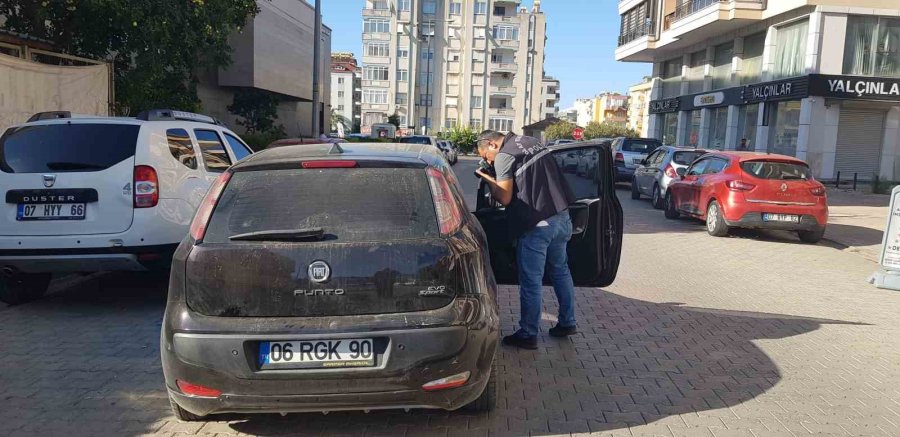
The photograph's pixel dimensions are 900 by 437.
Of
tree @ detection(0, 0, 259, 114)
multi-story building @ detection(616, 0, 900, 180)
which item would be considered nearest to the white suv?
tree @ detection(0, 0, 259, 114)

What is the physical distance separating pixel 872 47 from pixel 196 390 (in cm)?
3158

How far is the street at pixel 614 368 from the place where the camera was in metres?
4.09

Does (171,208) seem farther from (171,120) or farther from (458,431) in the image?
(458,431)

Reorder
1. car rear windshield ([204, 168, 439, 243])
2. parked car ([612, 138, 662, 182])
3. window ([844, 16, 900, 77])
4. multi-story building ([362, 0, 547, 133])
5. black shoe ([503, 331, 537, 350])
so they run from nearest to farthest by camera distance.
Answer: car rear windshield ([204, 168, 439, 243]), black shoe ([503, 331, 537, 350]), parked car ([612, 138, 662, 182]), window ([844, 16, 900, 77]), multi-story building ([362, 0, 547, 133])

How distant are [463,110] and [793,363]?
82.2 metres

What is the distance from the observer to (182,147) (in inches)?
268

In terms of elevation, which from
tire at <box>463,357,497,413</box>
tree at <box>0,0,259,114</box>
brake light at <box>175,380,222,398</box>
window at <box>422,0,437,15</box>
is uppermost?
window at <box>422,0,437,15</box>

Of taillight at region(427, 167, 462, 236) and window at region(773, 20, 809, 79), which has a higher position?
window at region(773, 20, 809, 79)

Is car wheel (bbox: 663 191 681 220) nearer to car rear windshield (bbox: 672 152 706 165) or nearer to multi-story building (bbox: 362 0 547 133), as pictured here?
car rear windshield (bbox: 672 152 706 165)

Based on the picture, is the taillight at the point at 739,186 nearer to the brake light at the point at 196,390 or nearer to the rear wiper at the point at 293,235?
the rear wiper at the point at 293,235

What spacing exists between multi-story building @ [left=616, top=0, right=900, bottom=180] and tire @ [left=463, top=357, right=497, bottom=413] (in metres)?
27.6

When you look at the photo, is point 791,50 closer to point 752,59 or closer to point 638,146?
point 752,59

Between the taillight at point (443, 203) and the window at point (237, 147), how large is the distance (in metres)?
4.65

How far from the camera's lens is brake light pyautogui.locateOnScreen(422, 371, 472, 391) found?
11.5ft
